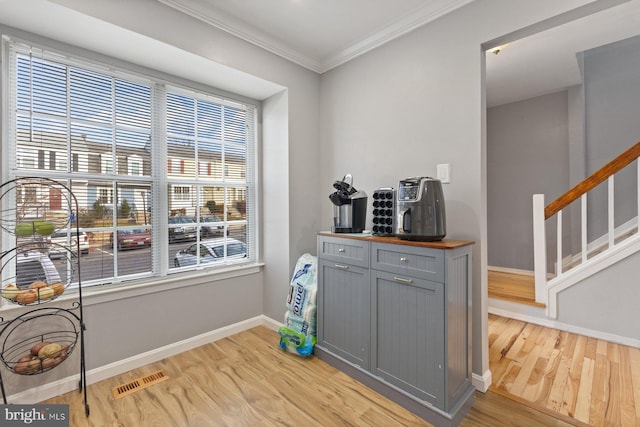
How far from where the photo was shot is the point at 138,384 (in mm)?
2000

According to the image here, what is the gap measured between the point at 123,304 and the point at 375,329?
1.88m

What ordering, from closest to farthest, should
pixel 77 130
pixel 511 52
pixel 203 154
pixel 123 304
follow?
pixel 77 130 → pixel 123 304 → pixel 203 154 → pixel 511 52

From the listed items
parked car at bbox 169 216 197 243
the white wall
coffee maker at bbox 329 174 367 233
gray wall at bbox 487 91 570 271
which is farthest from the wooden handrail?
parked car at bbox 169 216 197 243

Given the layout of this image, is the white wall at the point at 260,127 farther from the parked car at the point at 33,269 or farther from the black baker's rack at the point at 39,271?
the parked car at the point at 33,269

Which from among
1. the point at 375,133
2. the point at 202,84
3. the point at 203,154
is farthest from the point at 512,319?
the point at 202,84

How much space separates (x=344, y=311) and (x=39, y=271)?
208 cm

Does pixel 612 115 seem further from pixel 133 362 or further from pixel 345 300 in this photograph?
pixel 133 362

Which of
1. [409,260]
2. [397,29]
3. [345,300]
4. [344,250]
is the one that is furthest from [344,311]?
[397,29]

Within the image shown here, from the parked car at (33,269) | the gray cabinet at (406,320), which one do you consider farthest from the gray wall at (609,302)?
the parked car at (33,269)

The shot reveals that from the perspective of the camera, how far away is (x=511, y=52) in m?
2.92

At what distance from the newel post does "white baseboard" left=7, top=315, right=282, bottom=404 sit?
2693 millimetres

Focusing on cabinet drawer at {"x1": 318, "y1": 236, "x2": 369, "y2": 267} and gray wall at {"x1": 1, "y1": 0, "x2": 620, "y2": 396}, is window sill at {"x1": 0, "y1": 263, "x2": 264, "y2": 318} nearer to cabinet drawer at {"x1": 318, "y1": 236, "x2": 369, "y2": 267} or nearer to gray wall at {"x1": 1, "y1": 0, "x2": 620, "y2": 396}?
gray wall at {"x1": 1, "y1": 0, "x2": 620, "y2": 396}

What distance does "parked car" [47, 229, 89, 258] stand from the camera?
1.91m

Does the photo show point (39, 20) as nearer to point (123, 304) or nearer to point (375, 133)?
point (123, 304)
